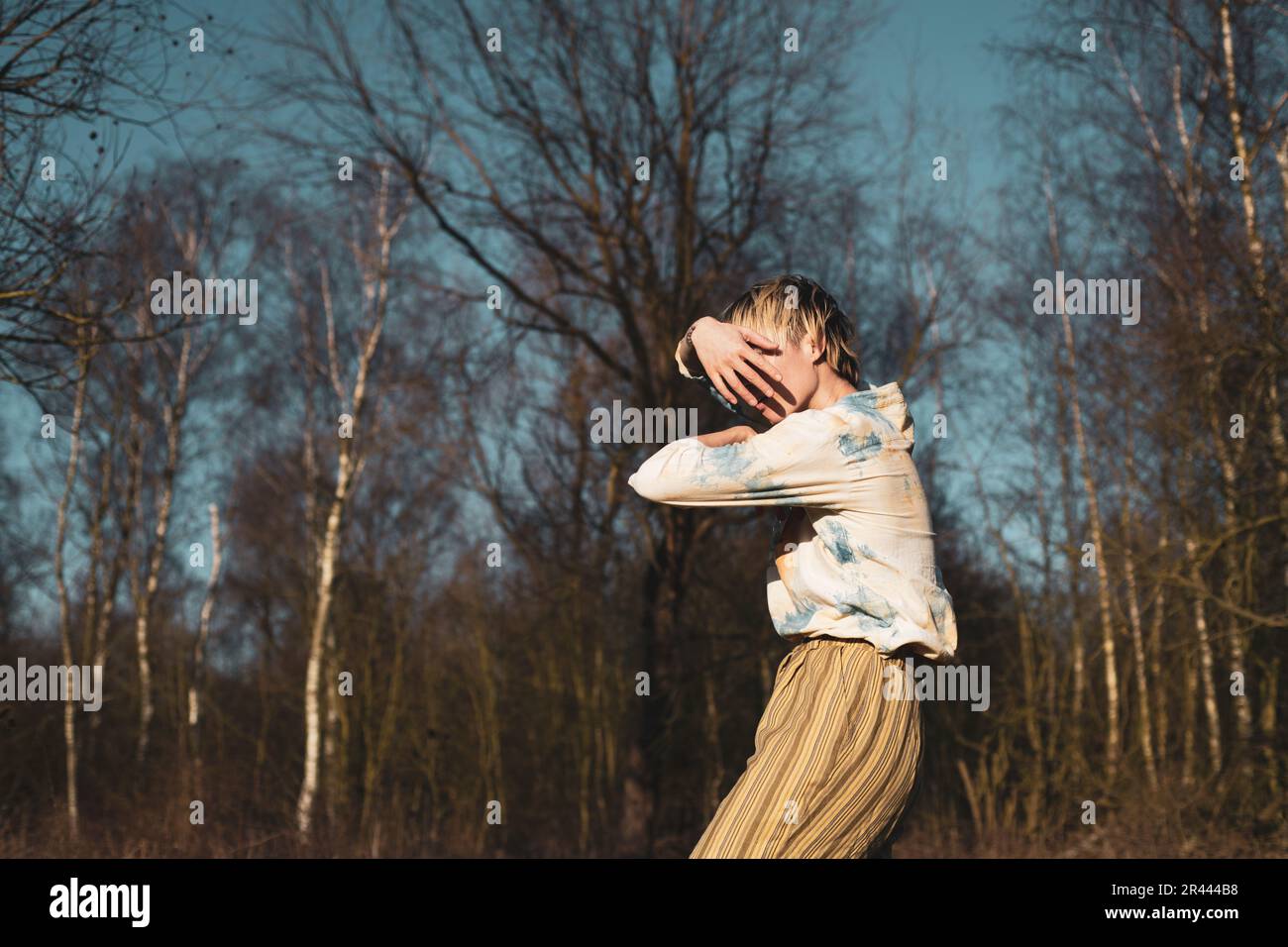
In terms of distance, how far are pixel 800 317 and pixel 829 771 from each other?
0.75 meters

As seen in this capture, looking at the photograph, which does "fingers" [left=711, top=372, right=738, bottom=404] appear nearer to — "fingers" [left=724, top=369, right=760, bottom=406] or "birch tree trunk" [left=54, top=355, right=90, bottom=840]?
"fingers" [left=724, top=369, right=760, bottom=406]

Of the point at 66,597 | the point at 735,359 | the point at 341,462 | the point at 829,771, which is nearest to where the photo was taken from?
the point at 829,771

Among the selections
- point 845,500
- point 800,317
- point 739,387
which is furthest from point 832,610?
point 800,317

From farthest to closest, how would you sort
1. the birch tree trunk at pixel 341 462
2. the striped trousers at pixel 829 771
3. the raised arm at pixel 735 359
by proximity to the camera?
the birch tree trunk at pixel 341 462, the raised arm at pixel 735 359, the striped trousers at pixel 829 771

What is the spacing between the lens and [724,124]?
40.8 ft

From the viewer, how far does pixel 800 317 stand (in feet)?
6.88

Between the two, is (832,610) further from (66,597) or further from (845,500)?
(66,597)

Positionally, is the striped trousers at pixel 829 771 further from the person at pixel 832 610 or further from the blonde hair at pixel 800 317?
the blonde hair at pixel 800 317

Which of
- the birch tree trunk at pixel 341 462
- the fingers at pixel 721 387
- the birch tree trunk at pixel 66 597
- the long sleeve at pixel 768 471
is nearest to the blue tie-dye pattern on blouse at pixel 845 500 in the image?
the long sleeve at pixel 768 471

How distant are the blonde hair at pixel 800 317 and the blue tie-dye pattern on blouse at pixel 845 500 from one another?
14 centimetres

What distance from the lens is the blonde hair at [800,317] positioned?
2096mm

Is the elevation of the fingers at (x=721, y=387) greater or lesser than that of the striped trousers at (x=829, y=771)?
greater

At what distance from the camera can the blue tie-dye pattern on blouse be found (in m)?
1.93
